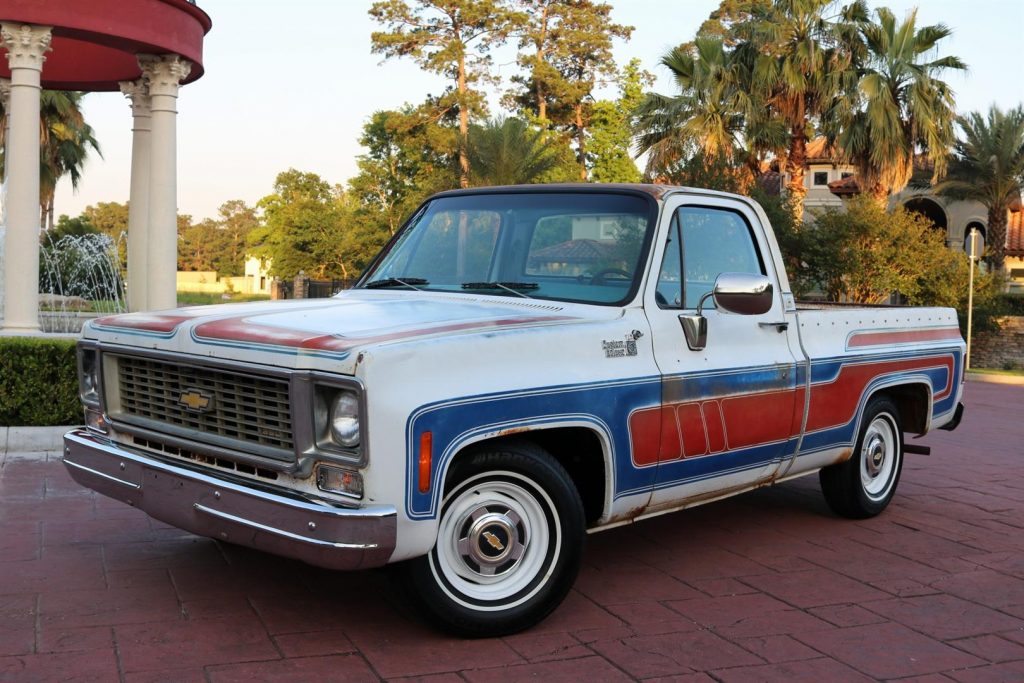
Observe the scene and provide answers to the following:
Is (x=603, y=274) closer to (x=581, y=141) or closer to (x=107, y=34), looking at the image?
(x=107, y=34)

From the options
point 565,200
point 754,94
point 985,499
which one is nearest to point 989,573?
point 985,499

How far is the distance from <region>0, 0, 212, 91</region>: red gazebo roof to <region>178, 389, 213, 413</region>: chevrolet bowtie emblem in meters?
9.86

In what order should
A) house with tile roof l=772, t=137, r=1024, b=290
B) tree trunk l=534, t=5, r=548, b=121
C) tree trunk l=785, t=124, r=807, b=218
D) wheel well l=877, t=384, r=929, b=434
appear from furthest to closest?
tree trunk l=534, t=5, r=548, b=121 < house with tile roof l=772, t=137, r=1024, b=290 < tree trunk l=785, t=124, r=807, b=218 < wheel well l=877, t=384, r=929, b=434

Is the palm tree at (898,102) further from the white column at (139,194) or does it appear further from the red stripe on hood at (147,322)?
the red stripe on hood at (147,322)

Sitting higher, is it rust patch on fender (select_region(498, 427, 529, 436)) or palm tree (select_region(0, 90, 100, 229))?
palm tree (select_region(0, 90, 100, 229))

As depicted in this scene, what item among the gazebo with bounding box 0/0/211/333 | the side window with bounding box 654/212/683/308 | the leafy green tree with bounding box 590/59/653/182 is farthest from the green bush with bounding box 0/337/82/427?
the leafy green tree with bounding box 590/59/653/182

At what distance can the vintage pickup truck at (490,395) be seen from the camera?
3785 millimetres

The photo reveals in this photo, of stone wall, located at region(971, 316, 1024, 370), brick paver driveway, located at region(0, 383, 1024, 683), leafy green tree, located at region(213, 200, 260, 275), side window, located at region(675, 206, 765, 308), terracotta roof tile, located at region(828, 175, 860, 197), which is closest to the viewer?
brick paver driveway, located at region(0, 383, 1024, 683)

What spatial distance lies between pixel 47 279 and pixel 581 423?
28.7m

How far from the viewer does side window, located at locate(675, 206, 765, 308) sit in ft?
17.2

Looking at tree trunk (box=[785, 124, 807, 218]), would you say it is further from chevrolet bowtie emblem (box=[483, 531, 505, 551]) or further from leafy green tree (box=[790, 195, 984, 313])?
chevrolet bowtie emblem (box=[483, 531, 505, 551])

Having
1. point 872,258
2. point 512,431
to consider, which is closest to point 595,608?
point 512,431

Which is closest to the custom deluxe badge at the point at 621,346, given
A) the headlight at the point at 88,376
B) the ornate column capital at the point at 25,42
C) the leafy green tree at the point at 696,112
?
the headlight at the point at 88,376

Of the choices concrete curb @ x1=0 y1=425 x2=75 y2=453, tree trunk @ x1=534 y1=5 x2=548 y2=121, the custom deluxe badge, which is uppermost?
tree trunk @ x1=534 y1=5 x2=548 y2=121
